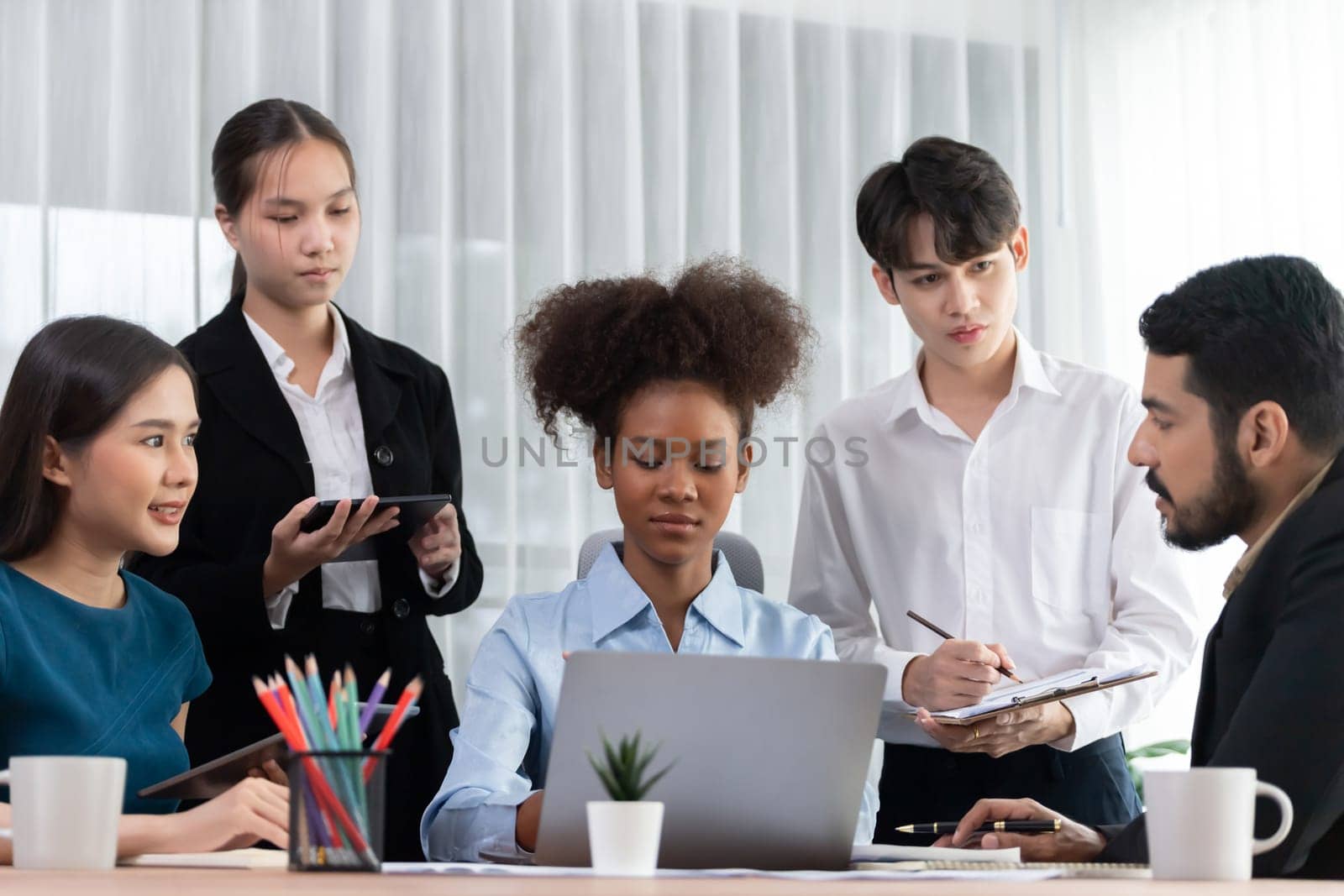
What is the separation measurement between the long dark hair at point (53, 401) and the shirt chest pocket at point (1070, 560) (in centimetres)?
133

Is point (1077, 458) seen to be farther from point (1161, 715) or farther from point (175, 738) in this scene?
point (1161, 715)

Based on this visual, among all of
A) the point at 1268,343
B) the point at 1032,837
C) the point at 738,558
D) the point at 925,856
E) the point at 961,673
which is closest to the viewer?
the point at 925,856

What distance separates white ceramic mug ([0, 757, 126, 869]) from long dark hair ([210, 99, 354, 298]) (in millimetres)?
1374

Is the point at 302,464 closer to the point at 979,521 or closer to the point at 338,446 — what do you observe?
the point at 338,446

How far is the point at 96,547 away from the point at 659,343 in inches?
30.0

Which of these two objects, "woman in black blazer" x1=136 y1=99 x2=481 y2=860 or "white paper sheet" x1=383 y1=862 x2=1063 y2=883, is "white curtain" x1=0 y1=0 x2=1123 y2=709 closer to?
"woman in black blazer" x1=136 y1=99 x2=481 y2=860

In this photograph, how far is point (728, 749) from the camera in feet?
3.84

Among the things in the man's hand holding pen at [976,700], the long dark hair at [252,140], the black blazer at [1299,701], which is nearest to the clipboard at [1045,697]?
the man's hand holding pen at [976,700]

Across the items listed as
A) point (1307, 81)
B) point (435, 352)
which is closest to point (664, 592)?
point (435, 352)

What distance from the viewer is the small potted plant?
1.06m

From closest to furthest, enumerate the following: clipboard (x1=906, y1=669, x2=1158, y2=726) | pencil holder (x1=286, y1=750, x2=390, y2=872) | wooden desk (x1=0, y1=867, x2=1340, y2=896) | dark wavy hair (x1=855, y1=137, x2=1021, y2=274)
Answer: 1. wooden desk (x1=0, y1=867, x2=1340, y2=896)
2. pencil holder (x1=286, y1=750, x2=390, y2=872)
3. clipboard (x1=906, y1=669, x2=1158, y2=726)
4. dark wavy hair (x1=855, y1=137, x2=1021, y2=274)

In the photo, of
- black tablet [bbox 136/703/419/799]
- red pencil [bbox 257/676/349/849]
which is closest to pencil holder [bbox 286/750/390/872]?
red pencil [bbox 257/676/349/849]
